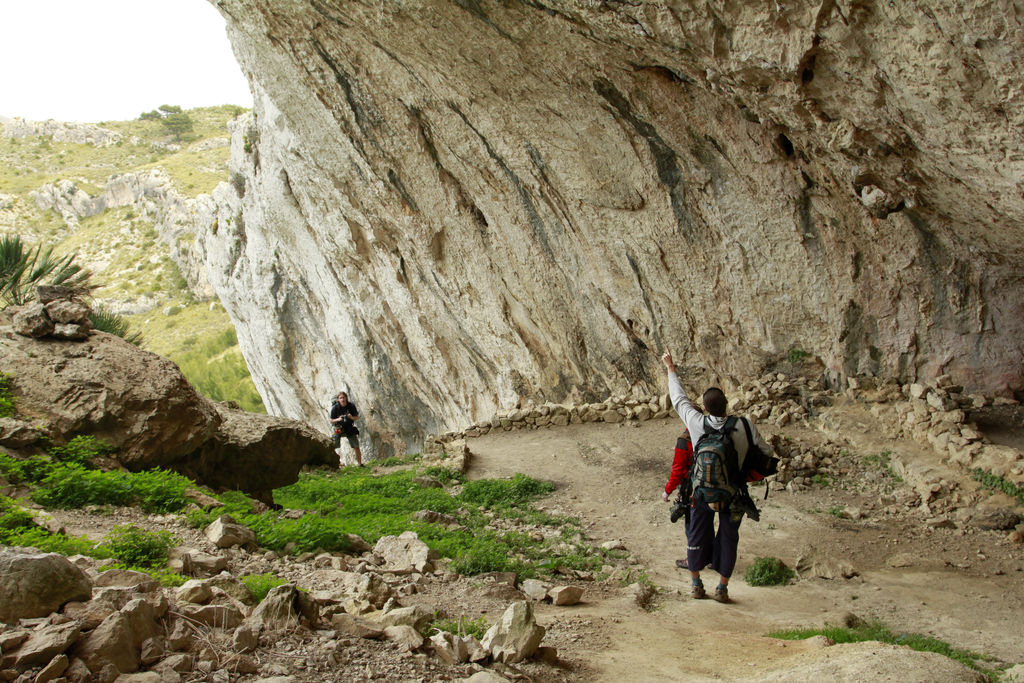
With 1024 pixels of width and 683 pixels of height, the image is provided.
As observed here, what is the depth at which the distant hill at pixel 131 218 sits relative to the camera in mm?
53438

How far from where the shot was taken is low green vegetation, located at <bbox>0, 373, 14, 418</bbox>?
261 inches

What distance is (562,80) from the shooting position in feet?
35.2

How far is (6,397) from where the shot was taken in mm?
6805

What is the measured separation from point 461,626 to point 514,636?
1.87 feet

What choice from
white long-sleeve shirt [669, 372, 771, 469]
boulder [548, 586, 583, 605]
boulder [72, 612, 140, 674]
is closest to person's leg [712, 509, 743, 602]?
white long-sleeve shirt [669, 372, 771, 469]

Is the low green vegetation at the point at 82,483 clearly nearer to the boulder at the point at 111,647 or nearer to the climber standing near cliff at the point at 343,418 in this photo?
the boulder at the point at 111,647

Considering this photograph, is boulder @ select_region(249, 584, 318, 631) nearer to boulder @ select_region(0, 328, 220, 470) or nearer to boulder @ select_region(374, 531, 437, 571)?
boulder @ select_region(374, 531, 437, 571)

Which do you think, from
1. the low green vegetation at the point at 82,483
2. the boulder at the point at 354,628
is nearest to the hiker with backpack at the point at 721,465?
the boulder at the point at 354,628

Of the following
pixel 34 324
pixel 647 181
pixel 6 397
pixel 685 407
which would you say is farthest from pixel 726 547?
pixel 34 324

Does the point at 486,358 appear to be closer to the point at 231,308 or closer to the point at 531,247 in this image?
the point at 531,247

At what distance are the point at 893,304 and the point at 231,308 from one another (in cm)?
2371

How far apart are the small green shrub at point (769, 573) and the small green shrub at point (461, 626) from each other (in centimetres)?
307

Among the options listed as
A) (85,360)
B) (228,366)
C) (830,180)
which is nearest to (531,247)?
(830,180)

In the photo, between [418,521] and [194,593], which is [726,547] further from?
[194,593]
